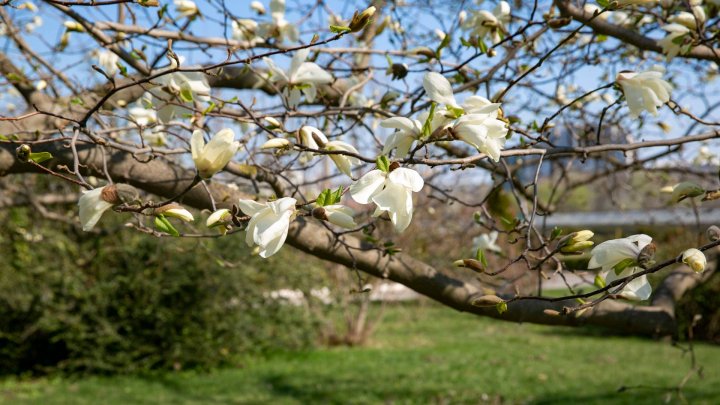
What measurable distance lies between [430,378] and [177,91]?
16.0ft

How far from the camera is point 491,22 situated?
1997 mm

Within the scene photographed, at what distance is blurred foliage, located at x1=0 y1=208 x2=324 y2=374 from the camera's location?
233 inches

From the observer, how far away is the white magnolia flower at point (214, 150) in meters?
0.97

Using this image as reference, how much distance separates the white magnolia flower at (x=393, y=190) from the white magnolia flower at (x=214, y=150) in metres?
0.19

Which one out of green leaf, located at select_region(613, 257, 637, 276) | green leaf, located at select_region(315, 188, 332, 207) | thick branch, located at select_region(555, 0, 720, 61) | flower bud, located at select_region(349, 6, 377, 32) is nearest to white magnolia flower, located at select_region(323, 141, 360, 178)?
green leaf, located at select_region(315, 188, 332, 207)

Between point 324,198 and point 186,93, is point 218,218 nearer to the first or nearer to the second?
point 324,198

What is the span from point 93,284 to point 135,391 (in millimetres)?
1117

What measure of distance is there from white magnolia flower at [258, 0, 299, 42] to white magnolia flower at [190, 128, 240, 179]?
1324 millimetres

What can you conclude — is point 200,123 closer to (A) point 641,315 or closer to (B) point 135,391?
(A) point 641,315

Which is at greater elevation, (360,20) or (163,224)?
(360,20)

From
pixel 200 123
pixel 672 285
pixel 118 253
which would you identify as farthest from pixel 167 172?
pixel 118 253

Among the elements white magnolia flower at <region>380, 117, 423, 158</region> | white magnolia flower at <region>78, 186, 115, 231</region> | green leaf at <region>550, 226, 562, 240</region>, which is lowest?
white magnolia flower at <region>78, 186, 115, 231</region>

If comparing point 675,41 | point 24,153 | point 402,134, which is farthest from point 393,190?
point 675,41

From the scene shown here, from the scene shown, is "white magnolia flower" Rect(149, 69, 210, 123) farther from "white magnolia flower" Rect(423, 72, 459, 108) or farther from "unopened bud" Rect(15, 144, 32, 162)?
"white magnolia flower" Rect(423, 72, 459, 108)
